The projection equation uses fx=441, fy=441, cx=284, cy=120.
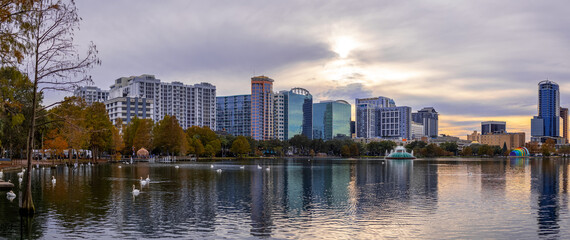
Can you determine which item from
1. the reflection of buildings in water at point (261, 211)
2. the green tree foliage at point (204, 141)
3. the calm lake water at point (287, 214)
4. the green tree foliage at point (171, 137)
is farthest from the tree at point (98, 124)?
the reflection of buildings in water at point (261, 211)

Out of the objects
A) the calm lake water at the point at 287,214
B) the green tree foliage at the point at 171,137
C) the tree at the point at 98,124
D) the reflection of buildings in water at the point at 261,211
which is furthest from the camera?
the green tree foliage at the point at 171,137

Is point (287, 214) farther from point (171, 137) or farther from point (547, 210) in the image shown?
point (171, 137)

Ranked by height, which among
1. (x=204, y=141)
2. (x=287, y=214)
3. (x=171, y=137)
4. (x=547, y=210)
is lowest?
(x=547, y=210)

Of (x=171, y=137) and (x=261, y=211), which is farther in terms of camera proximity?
(x=171, y=137)

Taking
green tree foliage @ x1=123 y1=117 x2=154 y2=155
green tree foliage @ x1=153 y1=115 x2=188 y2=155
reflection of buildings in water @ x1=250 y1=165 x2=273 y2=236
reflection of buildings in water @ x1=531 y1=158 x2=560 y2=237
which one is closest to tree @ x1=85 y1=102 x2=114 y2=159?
green tree foliage @ x1=123 y1=117 x2=154 y2=155

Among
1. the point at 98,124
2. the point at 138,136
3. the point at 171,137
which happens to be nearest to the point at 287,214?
the point at 98,124

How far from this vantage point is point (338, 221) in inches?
1110

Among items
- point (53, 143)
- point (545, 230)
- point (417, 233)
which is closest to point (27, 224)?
point (417, 233)

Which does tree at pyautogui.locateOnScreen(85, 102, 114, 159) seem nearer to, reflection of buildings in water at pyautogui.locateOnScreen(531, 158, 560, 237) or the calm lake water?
the calm lake water

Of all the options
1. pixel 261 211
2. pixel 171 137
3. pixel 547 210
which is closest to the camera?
pixel 261 211

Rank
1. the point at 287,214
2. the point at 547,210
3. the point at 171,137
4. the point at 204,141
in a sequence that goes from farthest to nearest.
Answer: the point at 204,141 → the point at 171,137 → the point at 547,210 → the point at 287,214

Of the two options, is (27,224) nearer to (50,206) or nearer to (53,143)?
(50,206)

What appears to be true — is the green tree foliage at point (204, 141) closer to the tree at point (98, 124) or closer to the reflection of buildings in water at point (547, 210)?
the tree at point (98, 124)

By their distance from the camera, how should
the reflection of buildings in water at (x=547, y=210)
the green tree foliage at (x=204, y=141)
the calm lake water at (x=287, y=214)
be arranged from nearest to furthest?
the calm lake water at (x=287, y=214) < the reflection of buildings in water at (x=547, y=210) < the green tree foliage at (x=204, y=141)
